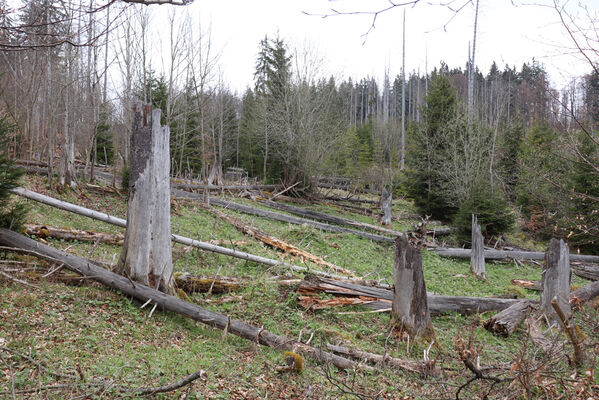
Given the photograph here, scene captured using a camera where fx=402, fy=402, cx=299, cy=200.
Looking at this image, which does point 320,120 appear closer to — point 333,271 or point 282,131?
point 282,131

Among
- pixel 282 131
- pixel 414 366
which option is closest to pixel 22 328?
pixel 414 366

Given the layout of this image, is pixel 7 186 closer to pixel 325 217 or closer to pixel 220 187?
pixel 325 217

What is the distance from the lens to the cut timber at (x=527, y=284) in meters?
11.9

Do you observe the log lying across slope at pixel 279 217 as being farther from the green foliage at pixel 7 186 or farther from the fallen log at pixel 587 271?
the green foliage at pixel 7 186

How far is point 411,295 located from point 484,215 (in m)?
12.8

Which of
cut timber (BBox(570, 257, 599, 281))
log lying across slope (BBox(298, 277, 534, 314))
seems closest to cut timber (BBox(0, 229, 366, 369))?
log lying across slope (BBox(298, 277, 534, 314))

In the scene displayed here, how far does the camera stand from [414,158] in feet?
79.2

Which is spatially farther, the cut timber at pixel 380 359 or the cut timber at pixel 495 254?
the cut timber at pixel 495 254

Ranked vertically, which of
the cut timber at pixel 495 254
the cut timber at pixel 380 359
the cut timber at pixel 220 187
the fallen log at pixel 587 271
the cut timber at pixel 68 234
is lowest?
the fallen log at pixel 587 271

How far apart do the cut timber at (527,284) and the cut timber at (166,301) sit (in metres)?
8.99

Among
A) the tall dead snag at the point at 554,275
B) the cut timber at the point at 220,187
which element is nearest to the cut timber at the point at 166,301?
the tall dead snag at the point at 554,275

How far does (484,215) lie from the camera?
1777 centimetres

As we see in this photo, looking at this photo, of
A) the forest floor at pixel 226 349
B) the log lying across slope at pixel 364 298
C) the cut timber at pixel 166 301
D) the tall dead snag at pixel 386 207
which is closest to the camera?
the forest floor at pixel 226 349

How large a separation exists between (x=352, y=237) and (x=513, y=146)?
16.3 meters
